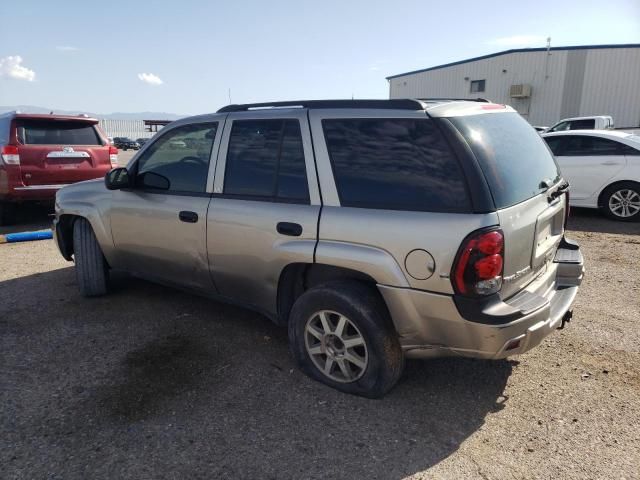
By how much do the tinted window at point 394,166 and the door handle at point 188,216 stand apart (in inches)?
50.6

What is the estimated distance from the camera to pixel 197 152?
380cm

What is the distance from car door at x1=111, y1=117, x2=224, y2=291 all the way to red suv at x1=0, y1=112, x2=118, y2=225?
13.6 ft

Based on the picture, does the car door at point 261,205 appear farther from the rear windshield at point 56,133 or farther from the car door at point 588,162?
the car door at point 588,162

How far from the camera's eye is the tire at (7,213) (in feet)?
26.6

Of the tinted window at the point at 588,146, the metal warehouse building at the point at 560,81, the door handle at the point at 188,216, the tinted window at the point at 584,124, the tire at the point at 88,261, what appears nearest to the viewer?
the door handle at the point at 188,216

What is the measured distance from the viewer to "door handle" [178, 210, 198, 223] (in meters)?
3.65

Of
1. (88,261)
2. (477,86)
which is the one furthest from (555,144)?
(477,86)

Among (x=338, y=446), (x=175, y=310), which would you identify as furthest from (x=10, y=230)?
(x=338, y=446)

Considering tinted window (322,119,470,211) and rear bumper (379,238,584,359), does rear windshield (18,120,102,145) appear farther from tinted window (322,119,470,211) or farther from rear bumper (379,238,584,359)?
rear bumper (379,238,584,359)

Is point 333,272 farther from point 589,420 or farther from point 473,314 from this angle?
point 589,420

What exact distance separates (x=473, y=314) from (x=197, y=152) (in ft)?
8.17

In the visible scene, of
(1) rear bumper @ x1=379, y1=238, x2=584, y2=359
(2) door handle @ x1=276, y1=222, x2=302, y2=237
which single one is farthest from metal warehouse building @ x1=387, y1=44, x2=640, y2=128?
(2) door handle @ x1=276, y1=222, x2=302, y2=237

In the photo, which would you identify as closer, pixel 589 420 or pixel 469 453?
pixel 469 453

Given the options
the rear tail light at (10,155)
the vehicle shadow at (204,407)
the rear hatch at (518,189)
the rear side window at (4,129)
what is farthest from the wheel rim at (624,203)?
the rear side window at (4,129)
